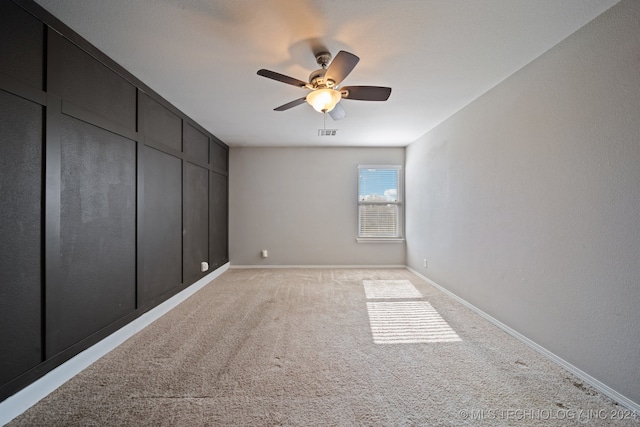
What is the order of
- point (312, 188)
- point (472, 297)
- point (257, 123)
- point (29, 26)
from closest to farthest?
point (29, 26)
point (472, 297)
point (257, 123)
point (312, 188)

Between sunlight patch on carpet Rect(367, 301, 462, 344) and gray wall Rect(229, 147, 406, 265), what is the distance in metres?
2.01

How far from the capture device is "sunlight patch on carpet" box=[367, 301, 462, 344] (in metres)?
2.29

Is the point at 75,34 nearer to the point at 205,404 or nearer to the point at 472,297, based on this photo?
the point at 205,404

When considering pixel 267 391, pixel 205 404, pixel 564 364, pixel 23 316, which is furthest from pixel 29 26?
pixel 564 364

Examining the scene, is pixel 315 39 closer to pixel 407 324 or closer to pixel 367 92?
pixel 367 92

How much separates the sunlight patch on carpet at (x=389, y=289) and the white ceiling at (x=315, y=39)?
7.90ft

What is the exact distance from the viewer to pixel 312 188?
5.09m

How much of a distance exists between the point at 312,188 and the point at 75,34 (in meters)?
3.71

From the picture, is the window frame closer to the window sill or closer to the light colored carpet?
the window sill

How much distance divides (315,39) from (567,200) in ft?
7.01

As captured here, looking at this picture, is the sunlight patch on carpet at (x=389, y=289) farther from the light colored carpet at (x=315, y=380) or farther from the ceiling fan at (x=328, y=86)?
the ceiling fan at (x=328, y=86)

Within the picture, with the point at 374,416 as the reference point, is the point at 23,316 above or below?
above

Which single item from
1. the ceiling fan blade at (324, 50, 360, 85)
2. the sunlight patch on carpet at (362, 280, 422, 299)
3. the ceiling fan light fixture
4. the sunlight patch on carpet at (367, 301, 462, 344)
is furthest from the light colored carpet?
the ceiling fan blade at (324, 50, 360, 85)

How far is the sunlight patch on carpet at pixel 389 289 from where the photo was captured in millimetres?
3422
